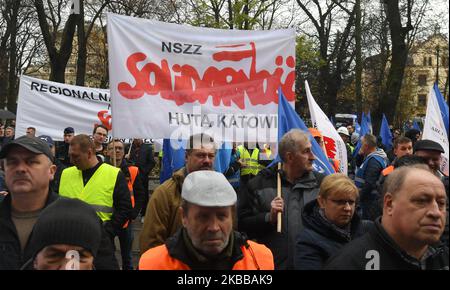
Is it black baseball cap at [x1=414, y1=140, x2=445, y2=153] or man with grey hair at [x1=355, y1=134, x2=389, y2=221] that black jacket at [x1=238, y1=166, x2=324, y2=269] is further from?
man with grey hair at [x1=355, y1=134, x2=389, y2=221]

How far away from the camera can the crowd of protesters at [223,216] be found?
2443 millimetres

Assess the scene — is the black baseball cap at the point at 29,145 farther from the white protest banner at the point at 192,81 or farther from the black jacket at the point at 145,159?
the black jacket at the point at 145,159

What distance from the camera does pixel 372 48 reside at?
30547mm

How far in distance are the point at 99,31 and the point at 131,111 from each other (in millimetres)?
34250

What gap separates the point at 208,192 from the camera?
257 cm

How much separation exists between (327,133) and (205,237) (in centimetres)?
388

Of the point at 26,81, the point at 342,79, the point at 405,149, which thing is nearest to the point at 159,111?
the point at 405,149

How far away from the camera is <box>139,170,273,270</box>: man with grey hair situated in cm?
254

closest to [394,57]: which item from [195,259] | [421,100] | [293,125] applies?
[293,125]

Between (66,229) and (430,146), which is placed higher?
(430,146)

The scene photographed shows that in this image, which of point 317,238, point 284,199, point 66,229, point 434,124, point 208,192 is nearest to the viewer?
point 66,229

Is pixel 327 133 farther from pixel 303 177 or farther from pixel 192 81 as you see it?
pixel 303 177

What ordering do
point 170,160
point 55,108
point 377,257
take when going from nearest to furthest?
point 377,257
point 170,160
point 55,108
